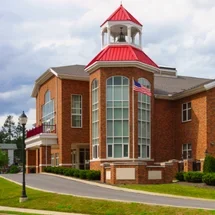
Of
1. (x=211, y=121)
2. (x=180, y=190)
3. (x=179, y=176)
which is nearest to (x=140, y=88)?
(x=211, y=121)

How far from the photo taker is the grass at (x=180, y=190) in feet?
86.0

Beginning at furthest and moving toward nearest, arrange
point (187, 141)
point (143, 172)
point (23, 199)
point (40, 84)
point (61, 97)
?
point (40, 84) → point (61, 97) → point (187, 141) → point (143, 172) → point (23, 199)

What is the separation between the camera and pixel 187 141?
131ft

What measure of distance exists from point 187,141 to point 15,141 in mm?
109715

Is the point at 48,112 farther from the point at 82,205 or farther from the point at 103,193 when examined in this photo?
the point at 82,205

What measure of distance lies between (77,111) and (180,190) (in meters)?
17.8

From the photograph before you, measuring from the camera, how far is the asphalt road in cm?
2200

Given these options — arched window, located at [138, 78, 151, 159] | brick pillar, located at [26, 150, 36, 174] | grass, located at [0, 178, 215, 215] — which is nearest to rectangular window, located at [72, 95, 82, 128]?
arched window, located at [138, 78, 151, 159]

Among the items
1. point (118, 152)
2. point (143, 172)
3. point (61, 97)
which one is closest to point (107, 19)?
point (61, 97)

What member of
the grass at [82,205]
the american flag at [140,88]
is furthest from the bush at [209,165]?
the grass at [82,205]

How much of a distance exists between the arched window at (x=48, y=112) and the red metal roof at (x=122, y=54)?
29.3ft

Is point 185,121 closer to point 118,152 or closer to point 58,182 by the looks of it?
point 118,152

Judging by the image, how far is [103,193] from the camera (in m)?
26.0

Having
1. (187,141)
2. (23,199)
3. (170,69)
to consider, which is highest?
(170,69)
